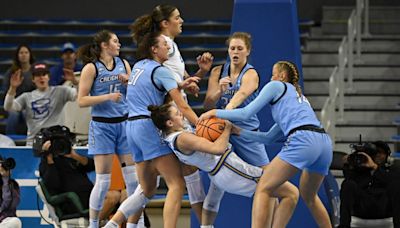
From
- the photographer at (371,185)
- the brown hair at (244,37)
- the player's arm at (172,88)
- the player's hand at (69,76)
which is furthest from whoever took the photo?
the player's hand at (69,76)

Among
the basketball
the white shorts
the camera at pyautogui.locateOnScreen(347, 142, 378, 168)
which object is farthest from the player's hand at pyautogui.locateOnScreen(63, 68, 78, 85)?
the white shorts

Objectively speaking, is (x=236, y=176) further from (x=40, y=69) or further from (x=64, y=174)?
(x=40, y=69)

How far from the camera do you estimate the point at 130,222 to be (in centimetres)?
844

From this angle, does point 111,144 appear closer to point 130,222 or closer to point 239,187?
point 130,222

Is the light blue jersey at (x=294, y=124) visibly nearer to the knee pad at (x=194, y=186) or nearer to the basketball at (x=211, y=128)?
the basketball at (x=211, y=128)

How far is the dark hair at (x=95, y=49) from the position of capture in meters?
9.07

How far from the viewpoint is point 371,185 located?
937 centimetres

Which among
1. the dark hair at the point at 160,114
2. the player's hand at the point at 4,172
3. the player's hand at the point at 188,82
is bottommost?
the player's hand at the point at 4,172

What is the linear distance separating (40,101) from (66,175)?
6.26 ft

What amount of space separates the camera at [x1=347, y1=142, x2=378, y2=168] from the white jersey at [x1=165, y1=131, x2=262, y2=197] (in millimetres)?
1498

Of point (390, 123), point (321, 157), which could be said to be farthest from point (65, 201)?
point (390, 123)

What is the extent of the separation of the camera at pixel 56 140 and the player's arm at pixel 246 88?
6.43 ft

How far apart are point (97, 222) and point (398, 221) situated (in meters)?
2.54

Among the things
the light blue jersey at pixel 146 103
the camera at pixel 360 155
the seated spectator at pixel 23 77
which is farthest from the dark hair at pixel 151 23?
the seated spectator at pixel 23 77
